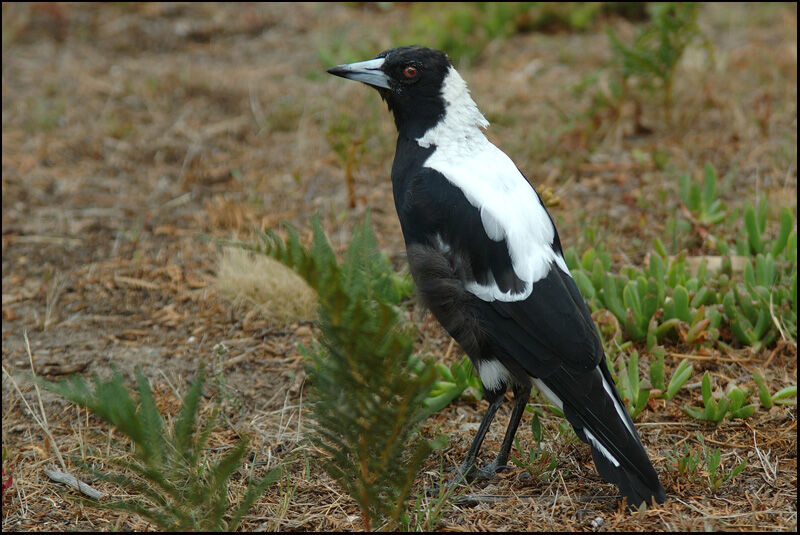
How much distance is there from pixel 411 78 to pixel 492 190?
567 millimetres

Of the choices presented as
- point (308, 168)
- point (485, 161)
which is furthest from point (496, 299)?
point (308, 168)

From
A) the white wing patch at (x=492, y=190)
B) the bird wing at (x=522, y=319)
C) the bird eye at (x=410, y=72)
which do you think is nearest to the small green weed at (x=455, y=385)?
the bird wing at (x=522, y=319)

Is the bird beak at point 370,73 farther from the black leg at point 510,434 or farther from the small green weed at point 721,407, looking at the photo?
the small green weed at point 721,407

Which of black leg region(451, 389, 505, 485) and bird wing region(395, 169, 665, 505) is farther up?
bird wing region(395, 169, 665, 505)

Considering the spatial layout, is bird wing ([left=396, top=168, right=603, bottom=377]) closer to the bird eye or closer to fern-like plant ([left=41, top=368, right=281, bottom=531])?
the bird eye

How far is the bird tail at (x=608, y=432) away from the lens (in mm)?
2199

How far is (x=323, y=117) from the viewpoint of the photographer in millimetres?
4918


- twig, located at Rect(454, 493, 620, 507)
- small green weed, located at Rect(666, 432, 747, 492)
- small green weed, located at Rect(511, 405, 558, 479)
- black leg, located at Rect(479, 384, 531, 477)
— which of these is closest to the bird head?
black leg, located at Rect(479, 384, 531, 477)

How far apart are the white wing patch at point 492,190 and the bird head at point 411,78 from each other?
0.04 metres

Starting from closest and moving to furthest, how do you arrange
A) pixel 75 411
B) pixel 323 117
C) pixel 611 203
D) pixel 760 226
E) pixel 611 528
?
pixel 611 528, pixel 75 411, pixel 760 226, pixel 611 203, pixel 323 117

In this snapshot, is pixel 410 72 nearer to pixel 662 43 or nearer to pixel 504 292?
pixel 504 292

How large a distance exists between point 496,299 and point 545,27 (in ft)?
13.5

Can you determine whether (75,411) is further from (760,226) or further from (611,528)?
(760,226)

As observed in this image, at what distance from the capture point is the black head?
2.82 m
